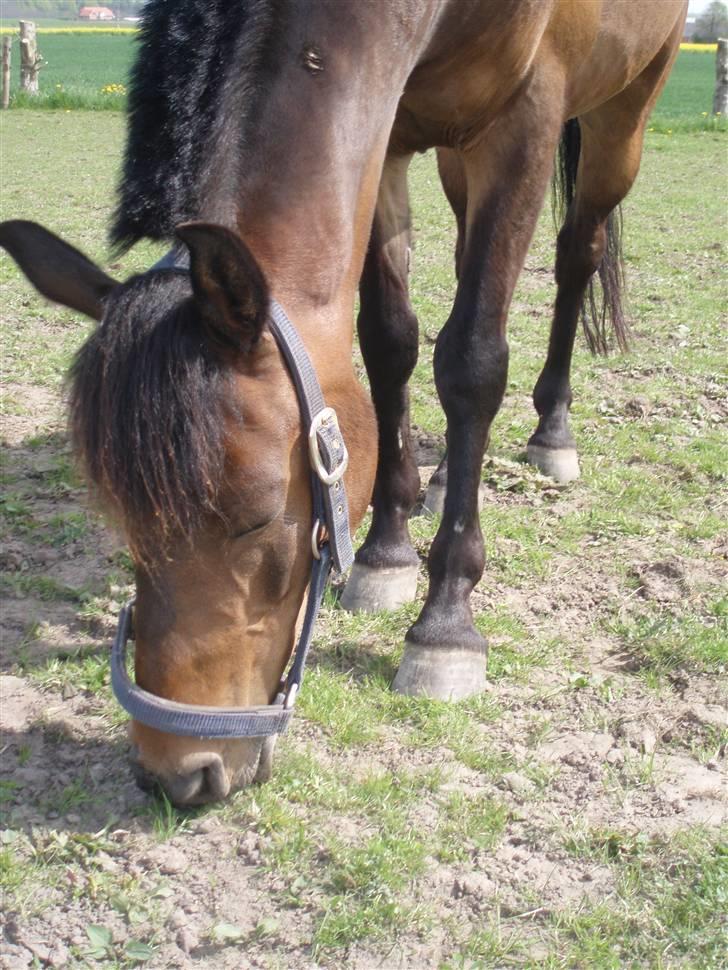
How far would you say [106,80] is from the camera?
30.3m

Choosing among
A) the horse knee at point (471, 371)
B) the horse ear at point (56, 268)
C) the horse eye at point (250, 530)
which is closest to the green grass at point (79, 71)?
the horse ear at point (56, 268)

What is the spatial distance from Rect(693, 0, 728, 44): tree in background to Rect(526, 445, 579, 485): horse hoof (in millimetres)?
70503

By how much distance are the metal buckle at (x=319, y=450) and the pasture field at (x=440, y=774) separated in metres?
0.69

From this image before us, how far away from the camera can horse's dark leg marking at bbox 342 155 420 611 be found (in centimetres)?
313

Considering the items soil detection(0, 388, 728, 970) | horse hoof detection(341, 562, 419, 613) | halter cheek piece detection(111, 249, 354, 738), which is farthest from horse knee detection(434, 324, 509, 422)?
halter cheek piece detection(111, 249, 354, 738)

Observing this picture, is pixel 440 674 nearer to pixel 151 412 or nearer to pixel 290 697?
pixel 290 697

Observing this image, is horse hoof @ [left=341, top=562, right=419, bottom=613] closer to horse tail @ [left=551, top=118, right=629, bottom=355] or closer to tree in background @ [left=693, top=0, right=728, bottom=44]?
horse tail @ [left=551, top=118, right=629, bottom=355]

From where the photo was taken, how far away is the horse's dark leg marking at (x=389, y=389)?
313cm

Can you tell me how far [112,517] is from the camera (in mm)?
1752

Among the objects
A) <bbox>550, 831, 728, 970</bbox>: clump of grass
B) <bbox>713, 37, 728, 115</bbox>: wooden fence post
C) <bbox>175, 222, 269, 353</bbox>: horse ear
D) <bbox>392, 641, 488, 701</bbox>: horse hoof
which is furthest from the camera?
<bbox>713, 37, 728, 115</bbox>: wooden fence post

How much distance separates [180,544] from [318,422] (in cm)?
33

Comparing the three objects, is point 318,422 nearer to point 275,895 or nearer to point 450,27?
point 275,895

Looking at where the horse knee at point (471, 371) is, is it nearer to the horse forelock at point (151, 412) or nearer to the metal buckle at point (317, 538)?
the metal buckle at point (317, 538)

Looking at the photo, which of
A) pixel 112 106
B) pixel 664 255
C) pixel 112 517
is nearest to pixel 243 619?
pixel 112 517
